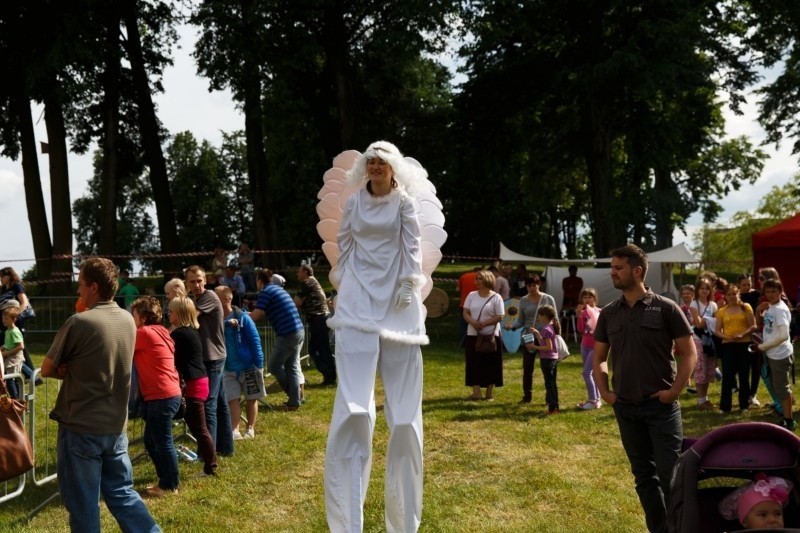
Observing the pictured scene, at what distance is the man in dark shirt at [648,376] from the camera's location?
5.82 meters

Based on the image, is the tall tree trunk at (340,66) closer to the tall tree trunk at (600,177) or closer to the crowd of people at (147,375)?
the tall tree trunk at (600,177)

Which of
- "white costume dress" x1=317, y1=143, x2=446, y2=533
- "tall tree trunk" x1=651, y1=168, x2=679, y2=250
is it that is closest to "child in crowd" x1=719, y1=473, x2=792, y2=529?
"white costume dress" x1=317, y1=143, x2=446, y2=533

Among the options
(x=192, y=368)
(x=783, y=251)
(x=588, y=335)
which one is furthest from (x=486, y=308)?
(x=783, y=251)

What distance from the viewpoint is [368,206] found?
6.21 m

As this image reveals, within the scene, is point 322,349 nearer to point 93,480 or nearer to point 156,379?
point 156,379

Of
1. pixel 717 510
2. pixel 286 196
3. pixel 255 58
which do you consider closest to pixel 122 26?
pixel 255 58

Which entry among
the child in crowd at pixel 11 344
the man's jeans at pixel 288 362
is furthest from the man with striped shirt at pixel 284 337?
the child in crowd at pixel 11 344

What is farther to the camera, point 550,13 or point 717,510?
point 550,13

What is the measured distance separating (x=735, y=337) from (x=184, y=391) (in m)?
7.02

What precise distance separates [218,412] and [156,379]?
166cm

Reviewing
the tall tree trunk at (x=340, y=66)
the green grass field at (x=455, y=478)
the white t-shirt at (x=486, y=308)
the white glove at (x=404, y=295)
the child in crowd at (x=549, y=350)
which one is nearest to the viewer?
the white glove at (x=404, y=295)

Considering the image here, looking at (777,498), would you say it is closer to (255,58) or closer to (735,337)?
(735,337)

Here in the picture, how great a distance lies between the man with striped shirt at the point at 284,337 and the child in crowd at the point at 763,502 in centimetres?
831

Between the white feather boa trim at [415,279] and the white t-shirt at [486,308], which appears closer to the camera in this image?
the white feather boa trim at [415,279]
